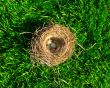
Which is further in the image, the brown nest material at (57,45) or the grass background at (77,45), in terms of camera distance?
the grass background at (77,45)

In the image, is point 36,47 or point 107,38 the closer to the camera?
point 36,47

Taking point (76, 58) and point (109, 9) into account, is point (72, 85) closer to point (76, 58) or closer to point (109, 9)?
point (76, 58)

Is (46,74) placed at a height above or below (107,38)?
below

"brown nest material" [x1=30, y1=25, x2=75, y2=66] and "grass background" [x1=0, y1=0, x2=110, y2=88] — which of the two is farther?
"grass background" [x1=0, y1=0, x2=110, y2=88]

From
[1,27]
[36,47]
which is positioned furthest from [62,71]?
[1,27]
